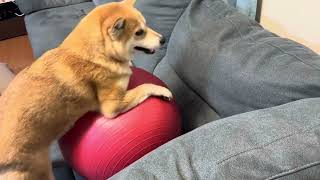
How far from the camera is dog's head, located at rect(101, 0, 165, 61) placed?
1.24 meters

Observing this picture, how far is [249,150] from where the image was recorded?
0.77 meters

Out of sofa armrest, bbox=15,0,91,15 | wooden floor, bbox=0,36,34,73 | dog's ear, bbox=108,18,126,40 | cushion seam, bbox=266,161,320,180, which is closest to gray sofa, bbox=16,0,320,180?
cushion seam, bbox=266,161,320,180

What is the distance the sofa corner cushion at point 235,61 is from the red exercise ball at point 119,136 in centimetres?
17

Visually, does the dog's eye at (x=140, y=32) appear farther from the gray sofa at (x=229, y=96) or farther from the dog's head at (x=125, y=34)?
the gray sofa at (x=229, y=96)

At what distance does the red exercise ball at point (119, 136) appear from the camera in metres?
1.18

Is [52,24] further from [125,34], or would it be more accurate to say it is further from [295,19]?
[295,19]

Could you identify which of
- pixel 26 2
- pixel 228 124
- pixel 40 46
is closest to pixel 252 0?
pixel 228 124

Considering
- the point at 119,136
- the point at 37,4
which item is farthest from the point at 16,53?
A: the point at 119,136

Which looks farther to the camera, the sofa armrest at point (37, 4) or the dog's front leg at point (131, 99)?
the sofa armrest at point (37, 4)

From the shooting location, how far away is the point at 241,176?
725mm

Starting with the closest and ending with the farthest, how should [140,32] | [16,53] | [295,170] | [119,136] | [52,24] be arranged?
1. [295,170]
2. [119,136]
3. [140,32]
4. [52,24]
5. [16,53]

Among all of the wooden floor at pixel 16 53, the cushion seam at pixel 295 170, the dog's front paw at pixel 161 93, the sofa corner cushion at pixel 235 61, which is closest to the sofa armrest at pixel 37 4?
the wooden floor at pixel 16 53

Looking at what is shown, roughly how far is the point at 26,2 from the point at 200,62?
5.26ft

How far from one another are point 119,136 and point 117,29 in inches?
13.6
